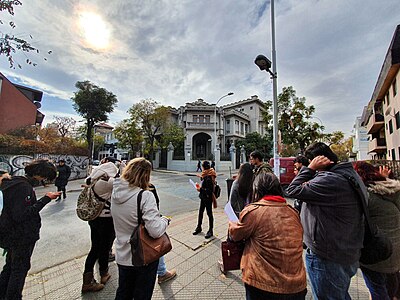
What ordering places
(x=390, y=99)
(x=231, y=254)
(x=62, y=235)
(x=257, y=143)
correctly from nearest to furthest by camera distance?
(x=231, y=254)
(x=62, y=235)
(x=390, y=99)
(x=257, y=143)

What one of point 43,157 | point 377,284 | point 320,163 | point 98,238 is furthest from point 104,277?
point 43,157

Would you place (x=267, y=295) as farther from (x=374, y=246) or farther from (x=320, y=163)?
(x=320, y=163)

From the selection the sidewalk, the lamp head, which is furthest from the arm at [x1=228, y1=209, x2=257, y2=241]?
the lamp head

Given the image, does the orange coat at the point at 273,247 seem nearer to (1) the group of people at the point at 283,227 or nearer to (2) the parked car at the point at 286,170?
(1) the group of people at the point at 283,227

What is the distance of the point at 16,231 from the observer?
1972 mm

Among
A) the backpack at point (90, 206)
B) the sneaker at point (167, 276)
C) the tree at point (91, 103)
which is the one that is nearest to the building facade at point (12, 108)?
the tree at point (91, 103)

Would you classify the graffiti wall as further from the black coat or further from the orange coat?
the orange coat

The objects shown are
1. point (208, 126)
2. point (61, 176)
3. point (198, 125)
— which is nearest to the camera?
point (61, 176)

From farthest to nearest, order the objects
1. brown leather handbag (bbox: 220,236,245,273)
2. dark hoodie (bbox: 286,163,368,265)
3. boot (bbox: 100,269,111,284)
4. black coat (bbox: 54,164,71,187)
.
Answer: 1. black coat (bbox: 54,164,71,187)
2. boot (bbox: 100,269,111,284)
3. brown leather handbag (bbox: 220,236,245,273)
4. dark hoodie (bbox: 286,163,368,265)

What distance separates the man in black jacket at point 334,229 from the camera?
157 centimetres

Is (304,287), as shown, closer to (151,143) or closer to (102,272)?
(102,272)

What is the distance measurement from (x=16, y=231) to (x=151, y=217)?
1.47 m

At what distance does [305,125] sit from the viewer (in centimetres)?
1841

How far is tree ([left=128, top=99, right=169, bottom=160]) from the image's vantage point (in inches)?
1093
